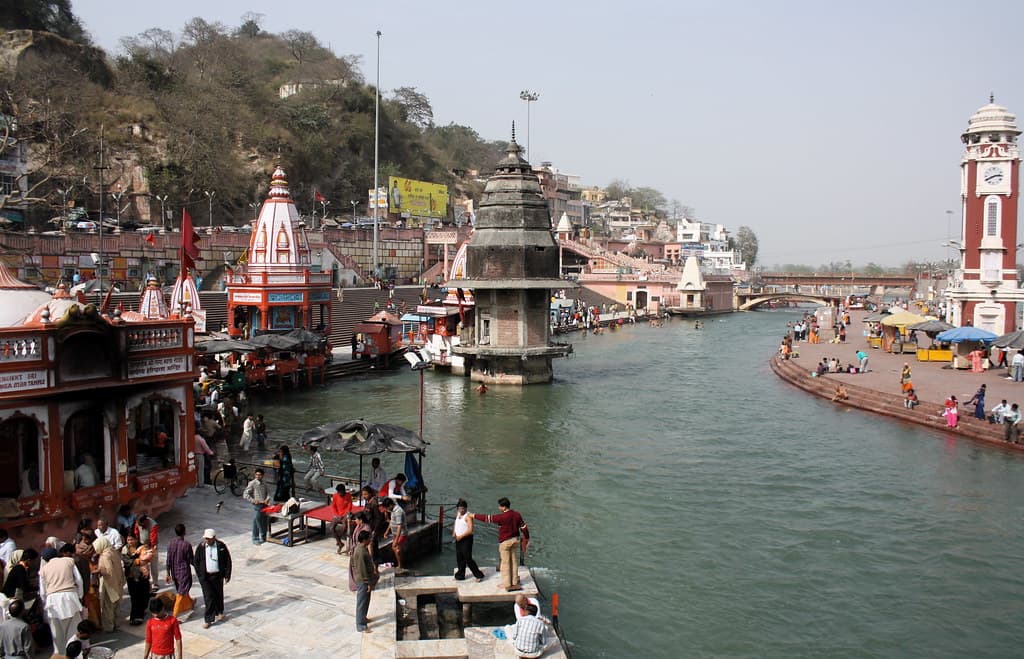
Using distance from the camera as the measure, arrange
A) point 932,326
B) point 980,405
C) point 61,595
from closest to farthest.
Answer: point 61,595 < point 980,405 < point 932,326

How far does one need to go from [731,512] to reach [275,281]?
2074 cm

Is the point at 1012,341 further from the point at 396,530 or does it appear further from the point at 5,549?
the point at 5,549

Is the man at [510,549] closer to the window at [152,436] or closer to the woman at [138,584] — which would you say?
the woman at [138,584]

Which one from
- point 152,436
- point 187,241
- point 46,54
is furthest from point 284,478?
point 46,54

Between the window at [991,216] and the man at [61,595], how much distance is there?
40.7 m

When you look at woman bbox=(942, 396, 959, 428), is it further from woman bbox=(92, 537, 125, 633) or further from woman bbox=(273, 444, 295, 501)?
woman bbox=(92, 537, 125, 633)

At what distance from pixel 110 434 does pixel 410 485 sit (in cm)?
456

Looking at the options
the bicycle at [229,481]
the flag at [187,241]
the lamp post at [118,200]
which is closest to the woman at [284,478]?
the bicycle at [229,481]

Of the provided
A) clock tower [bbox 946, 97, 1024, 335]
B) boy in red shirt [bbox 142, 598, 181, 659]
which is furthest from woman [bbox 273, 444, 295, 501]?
clock tower [bbox 946, 97, 1024, 335]

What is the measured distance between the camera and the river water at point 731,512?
37.0 ft

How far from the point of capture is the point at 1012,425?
21.2 m

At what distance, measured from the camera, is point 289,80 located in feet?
257

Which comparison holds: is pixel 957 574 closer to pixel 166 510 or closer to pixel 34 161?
pixel 166 510

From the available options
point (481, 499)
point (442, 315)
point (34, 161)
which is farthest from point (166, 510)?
point (34, 161)
